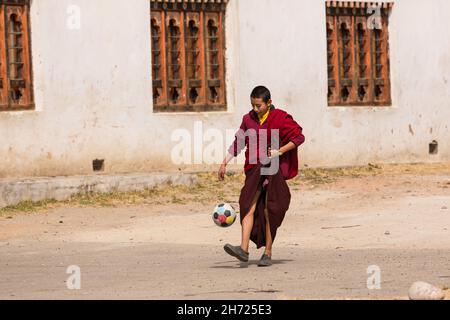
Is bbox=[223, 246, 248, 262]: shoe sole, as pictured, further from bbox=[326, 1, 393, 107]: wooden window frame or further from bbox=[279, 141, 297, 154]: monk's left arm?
bbox=[326, 1, 393, 107]: wooden window frame

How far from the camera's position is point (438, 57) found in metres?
24.8

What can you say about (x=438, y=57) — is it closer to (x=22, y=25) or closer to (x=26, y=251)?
(x=22, y=25)

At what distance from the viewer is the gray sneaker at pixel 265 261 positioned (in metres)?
13.0

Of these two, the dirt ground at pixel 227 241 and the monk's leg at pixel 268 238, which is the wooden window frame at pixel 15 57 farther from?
the monk's leg at pixel 268 238

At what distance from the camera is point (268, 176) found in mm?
13234

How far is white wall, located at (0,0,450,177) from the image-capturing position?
20.4 m

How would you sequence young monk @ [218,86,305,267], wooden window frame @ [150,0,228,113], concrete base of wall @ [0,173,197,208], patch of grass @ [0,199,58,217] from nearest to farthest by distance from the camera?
1. young monk @ [218,86,305,267]
2. patch of grass @ [0,199,58,217]
3. concrete base of wall @ [0,173,197,208]
4. wooden window frame @ [150,0,228,113]

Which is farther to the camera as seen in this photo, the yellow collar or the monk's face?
the yellow collar

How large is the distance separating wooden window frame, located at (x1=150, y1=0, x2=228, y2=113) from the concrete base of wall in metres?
1.99

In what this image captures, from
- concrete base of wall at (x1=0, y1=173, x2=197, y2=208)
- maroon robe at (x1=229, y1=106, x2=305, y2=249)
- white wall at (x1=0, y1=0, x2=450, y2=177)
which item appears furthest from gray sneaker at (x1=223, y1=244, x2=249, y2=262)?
white wall at (x1=0, y1=0, x2=450, y2=177)

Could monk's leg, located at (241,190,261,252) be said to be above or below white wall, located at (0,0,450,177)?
below

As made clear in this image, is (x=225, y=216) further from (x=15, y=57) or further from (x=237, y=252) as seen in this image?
(x=15, y=57)

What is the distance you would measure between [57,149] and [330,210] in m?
4.31

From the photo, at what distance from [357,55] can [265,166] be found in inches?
452
